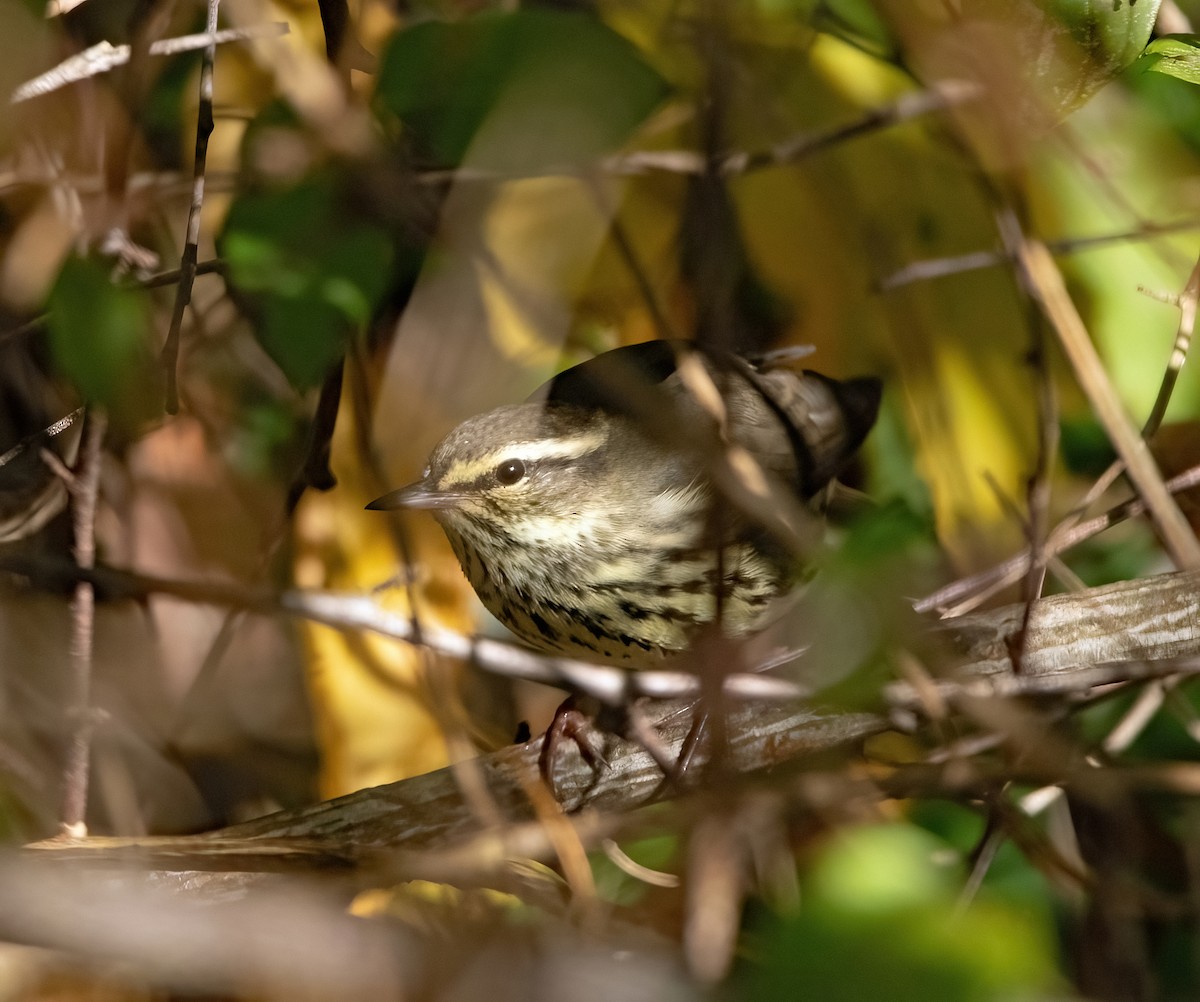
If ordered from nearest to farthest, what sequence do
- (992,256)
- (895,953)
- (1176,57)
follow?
(895,953), (1176,57), (992,256)

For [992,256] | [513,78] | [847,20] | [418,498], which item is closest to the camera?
[513,78]

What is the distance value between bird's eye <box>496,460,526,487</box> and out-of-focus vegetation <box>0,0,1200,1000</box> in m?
0.20

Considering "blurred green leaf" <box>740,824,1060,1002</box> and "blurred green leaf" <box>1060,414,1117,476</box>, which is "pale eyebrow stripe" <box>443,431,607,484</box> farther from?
"blurred green leaf" <box>740,824,1060,1002</box>

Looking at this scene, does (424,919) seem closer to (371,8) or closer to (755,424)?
(755,424)

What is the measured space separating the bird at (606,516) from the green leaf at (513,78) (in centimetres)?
39

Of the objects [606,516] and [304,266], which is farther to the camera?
[606,516]

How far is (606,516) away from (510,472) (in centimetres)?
20

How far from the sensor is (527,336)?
222 centimetres

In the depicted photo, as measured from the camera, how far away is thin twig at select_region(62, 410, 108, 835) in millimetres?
1997

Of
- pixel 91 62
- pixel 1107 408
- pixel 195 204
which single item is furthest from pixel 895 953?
pixel 91 62

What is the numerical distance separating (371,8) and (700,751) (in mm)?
1479

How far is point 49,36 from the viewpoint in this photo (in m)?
1.87

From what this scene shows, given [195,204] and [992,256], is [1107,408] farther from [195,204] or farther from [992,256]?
[195,204]

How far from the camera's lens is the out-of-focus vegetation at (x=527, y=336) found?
1.54 meters
